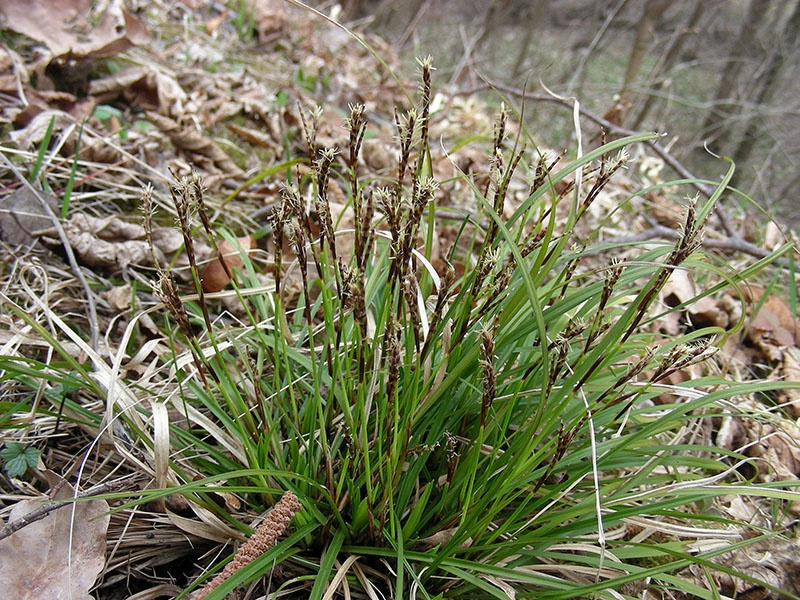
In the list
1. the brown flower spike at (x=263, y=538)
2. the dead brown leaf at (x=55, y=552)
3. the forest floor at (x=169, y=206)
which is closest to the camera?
the brown flower spike at (x=263, y=538)

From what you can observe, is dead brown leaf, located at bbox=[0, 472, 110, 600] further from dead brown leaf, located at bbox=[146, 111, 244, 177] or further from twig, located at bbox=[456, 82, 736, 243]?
dead brown leaf, located at bbox=[146, 111, 244, 177]

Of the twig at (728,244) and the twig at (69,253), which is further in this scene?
the twig at (728,244)

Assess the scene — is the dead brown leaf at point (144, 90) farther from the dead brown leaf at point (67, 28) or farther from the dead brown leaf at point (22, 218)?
the dead brown leaf at point (22, 218)

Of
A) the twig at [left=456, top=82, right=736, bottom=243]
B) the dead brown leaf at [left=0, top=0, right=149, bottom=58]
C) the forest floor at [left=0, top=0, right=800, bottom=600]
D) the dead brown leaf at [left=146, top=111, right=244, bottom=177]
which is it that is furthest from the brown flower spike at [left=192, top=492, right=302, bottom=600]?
the dead brown leaf at [left=0, top=0, right=149, bottom=58]

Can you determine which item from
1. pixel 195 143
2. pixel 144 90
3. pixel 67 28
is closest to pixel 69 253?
pixel 195 143

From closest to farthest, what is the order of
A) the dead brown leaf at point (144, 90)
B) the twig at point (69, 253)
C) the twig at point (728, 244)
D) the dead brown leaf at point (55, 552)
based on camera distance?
the dead brown leaf at point (55, 552), the twig at point (69, 253), the twig at point (728, 244), the dead brown leaf at point (144, 90)

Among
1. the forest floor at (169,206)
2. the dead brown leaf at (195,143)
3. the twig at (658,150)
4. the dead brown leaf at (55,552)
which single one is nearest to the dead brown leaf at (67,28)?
the forest floor at (169,206)

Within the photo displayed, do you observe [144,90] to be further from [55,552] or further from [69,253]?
[55,552]
